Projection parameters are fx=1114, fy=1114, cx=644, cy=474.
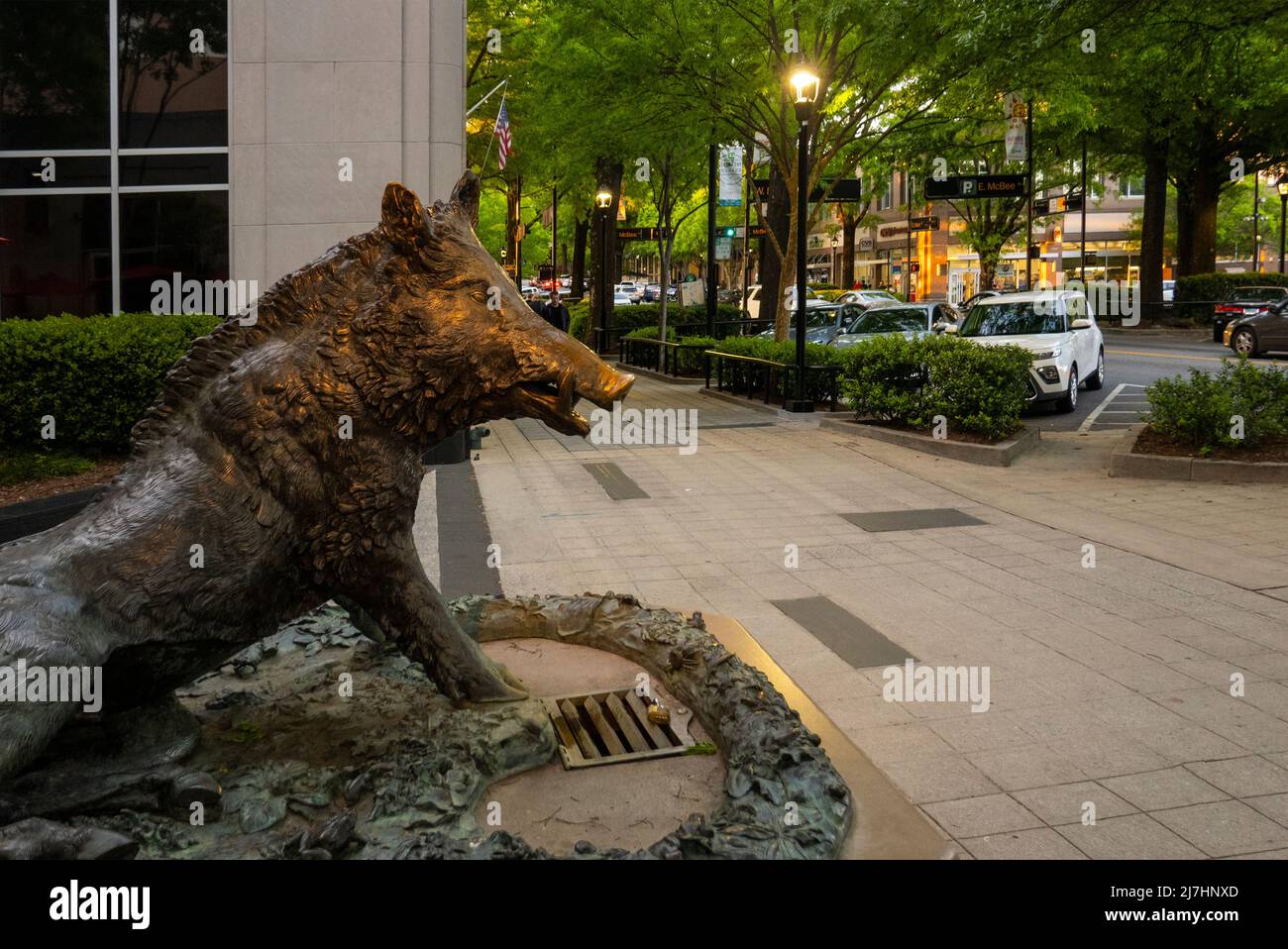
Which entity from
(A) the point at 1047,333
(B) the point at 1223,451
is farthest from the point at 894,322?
(B) the point at 1223,451

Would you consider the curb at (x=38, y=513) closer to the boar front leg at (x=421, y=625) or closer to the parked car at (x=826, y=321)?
the boar front leg at (x=421, y=625)

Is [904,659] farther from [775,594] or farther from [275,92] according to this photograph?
[275,92]

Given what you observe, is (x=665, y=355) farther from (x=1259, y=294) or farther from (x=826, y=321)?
(x=1259, y=294)

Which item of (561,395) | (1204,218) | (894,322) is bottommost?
(561,395)

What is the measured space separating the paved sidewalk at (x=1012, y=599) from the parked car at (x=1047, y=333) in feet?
15.3

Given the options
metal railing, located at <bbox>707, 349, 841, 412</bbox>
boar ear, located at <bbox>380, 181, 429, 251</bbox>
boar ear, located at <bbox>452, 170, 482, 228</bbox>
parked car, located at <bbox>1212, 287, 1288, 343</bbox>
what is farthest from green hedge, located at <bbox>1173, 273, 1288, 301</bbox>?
boar ear, located at <bbox>380, 181, 429, 251</bbox>

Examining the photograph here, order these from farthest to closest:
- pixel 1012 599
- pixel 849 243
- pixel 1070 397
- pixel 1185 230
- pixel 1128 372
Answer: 1. pixel 849 243
2. pixel 1185 230
3. pixel 1128 372
4. pixel 1070 397
5. pixel 1012 599

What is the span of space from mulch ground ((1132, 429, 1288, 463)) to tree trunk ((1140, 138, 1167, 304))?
94.9 ft

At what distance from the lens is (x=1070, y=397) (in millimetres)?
19109

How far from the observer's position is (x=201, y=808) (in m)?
3.01

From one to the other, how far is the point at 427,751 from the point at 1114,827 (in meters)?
2.56

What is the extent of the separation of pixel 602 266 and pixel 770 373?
46.7 ft

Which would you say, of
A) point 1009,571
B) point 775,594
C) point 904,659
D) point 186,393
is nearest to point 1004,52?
point 1009,571

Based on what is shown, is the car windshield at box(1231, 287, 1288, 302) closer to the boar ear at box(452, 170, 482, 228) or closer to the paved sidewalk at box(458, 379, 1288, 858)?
the paved sidewalk at box(458, 379, 1288, 858)
